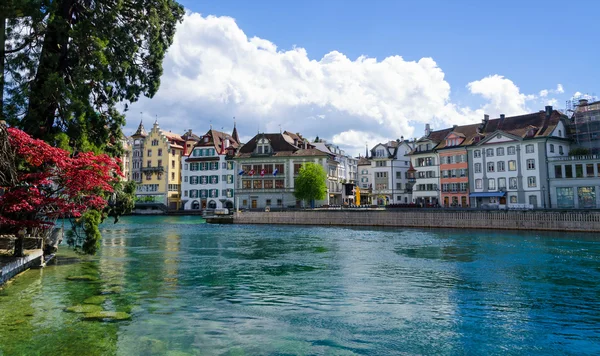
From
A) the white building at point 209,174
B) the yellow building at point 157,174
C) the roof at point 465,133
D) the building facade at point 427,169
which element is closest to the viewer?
the roof at point 465,133

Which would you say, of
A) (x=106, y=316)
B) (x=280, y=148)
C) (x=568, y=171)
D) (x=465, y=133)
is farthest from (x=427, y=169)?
(x=106, y=316)

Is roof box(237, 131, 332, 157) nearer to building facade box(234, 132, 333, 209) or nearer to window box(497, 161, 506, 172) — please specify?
building facade box(234, 132, 333, 209)

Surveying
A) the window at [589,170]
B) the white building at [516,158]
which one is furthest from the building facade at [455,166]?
the window at [589,170]

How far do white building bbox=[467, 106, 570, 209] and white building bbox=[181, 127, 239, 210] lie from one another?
158 feet

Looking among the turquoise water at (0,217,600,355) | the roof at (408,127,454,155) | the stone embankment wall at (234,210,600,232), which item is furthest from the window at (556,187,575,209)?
the turquoise water at (0,217,600,355)

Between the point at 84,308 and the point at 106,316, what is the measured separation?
4.22 ft

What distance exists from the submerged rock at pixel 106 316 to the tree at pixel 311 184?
64995mm

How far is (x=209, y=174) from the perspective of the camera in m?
95.8

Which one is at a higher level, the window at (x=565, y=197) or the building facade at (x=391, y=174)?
the building facade at (x=391, y=174)

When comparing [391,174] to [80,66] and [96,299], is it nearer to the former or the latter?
A: [80,66]

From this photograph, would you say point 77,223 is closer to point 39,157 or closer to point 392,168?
point 39,157

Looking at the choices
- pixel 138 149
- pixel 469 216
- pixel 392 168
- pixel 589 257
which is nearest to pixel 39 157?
pixel 589 257

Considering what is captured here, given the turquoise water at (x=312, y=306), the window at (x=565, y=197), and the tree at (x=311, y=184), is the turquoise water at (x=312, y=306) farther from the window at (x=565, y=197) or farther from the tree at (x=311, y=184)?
the tree at (x=311, y=184)

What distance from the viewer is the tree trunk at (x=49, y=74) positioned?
18641 mm
